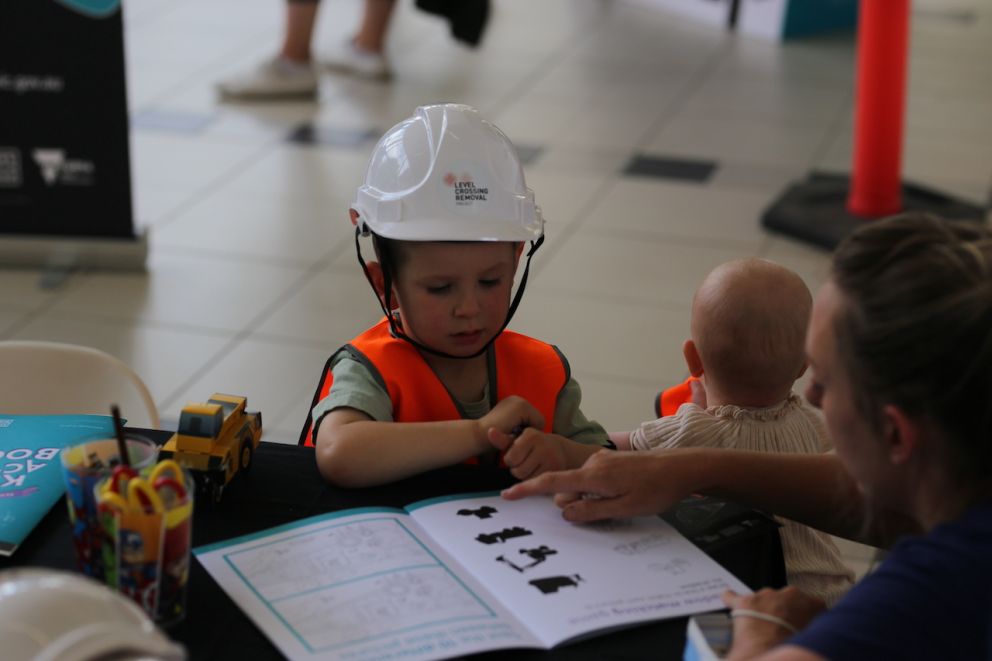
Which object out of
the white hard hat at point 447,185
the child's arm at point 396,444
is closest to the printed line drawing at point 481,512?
the child's arm at point 396,444

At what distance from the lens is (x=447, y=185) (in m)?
1.47

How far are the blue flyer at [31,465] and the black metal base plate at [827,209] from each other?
2.89 meters

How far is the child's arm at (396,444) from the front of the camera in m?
1.32

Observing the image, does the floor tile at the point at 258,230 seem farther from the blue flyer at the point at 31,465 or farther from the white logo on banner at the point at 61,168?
the blue flyer at the point at 31,465

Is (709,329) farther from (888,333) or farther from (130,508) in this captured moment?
(130,508)

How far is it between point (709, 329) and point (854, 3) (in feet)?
18.5

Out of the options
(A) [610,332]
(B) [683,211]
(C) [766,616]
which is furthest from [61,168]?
(C) [766,616]

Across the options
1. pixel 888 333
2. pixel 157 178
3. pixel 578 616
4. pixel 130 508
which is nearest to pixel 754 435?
pixel 578 616

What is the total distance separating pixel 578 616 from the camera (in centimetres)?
109

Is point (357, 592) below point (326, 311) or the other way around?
the other way around

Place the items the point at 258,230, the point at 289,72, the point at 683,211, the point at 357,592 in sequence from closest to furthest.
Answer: the point at 357,592 < the point at 258,230 < the point at 683,211 < the point at 289,72

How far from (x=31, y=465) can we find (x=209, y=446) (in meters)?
0.22

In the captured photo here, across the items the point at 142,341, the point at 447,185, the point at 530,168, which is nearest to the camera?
the point at 447,185

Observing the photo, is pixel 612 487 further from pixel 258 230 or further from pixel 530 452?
pixel 258 230
